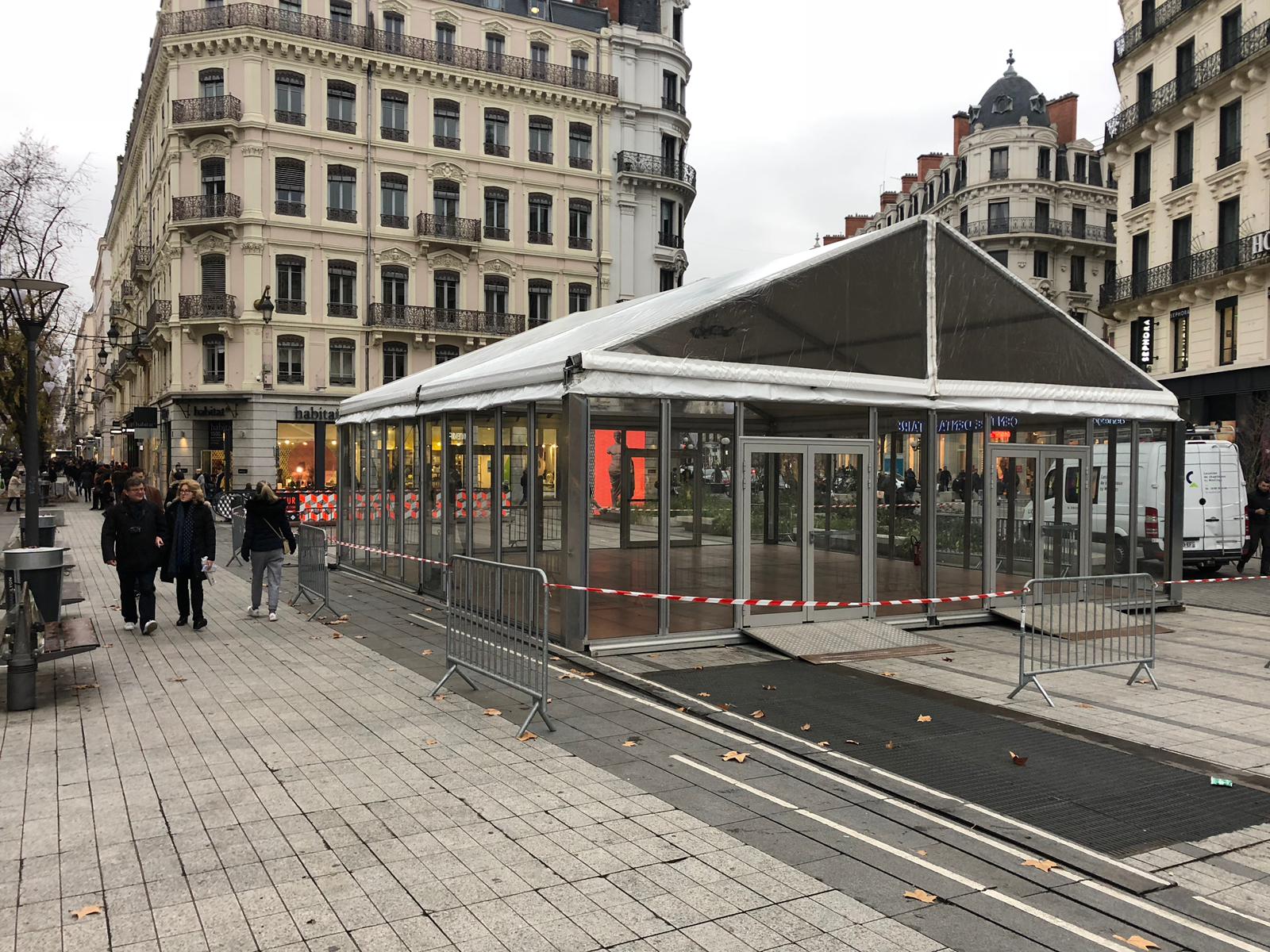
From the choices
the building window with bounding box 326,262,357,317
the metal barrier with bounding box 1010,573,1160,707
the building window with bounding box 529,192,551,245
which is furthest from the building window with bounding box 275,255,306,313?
the metal barrier with bounding box 1010,573,1160,707

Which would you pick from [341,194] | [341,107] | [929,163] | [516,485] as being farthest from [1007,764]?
[929,163]

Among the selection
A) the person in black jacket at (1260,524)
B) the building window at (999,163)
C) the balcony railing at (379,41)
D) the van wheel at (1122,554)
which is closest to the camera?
the van wheel at (1122,554)

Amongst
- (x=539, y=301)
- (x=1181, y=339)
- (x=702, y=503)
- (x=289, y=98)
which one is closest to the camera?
(x=702, y=503)

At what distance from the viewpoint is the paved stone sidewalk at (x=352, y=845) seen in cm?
420

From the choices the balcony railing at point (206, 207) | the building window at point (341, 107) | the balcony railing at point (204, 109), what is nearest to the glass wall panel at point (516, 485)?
the balcony railing at point (206, 207)

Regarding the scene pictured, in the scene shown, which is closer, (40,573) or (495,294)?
(40,573)

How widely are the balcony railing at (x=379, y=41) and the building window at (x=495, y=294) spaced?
8647 mm

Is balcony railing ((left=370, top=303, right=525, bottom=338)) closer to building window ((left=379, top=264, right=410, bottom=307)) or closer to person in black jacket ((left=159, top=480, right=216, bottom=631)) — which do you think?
building window ((left=379, top=264, right=410, bottom=307))

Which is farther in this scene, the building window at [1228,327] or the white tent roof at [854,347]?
the building window at [1228,327]

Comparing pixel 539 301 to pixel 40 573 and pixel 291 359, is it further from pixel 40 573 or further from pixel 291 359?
pixel 40 573

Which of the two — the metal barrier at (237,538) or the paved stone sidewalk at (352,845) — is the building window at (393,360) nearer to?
the metal barrier at (237,538)

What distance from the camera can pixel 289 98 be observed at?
1522 inches

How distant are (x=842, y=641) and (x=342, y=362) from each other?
33.0 meters

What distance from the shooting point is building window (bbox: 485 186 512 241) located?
139 feet
